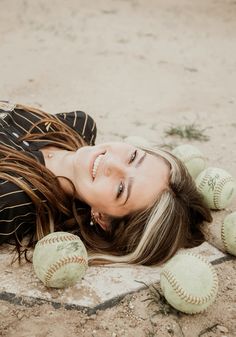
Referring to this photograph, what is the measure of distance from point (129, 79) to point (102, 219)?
12.5 ft

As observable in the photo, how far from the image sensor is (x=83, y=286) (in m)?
3.07

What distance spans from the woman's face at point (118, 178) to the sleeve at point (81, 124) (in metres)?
0.90

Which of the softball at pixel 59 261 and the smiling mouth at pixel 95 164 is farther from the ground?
the smiling mouth at pixel 95 164

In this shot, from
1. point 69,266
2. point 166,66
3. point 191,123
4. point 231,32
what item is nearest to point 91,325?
point 69,266

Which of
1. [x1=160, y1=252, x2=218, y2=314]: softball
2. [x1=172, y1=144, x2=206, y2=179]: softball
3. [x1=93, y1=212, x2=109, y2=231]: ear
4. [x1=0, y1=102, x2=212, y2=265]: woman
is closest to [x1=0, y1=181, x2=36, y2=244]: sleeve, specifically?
[x1=0, y1=102, x2=212, y2=265]: woman

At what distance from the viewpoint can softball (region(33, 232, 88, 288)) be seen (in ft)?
9.52

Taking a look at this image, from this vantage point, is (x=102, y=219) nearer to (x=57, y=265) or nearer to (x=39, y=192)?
(x=39, y=192)

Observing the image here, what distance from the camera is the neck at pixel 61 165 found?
11.5ft

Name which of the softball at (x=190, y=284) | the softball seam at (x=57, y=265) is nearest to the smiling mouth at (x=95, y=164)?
the softball seam at (x=57, y=265)

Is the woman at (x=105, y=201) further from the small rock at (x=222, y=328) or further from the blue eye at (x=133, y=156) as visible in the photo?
the small rock at (x=222, y=328)

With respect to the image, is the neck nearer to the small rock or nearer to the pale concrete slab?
the pale concrete slab

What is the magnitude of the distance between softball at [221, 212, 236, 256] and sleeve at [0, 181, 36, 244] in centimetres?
136

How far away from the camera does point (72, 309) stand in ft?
9.46

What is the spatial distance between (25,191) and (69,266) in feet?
2.13
